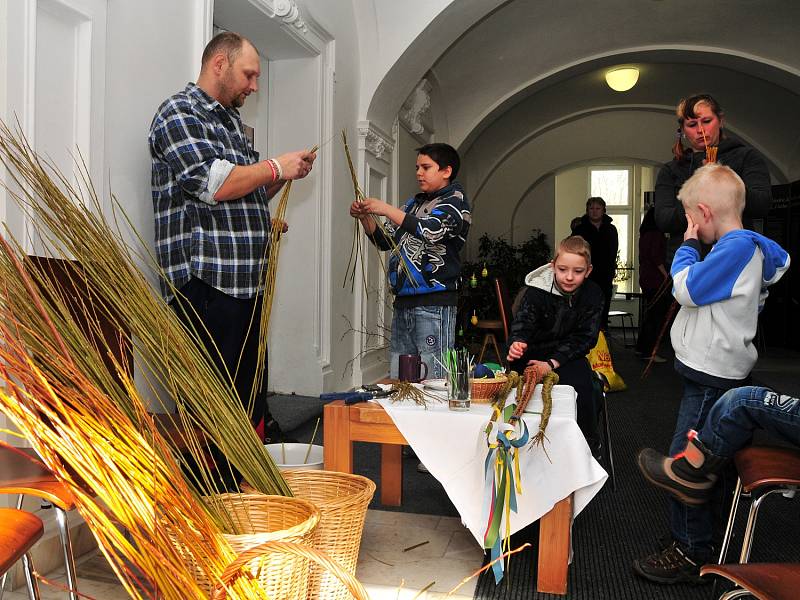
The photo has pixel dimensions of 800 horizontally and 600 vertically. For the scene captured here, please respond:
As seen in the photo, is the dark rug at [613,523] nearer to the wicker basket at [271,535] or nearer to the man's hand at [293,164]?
the wicker basket at [271,535]

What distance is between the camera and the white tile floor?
2.19m

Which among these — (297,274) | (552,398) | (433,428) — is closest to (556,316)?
(552,398)

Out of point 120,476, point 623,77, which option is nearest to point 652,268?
point 623,77

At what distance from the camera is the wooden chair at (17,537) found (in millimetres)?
1272

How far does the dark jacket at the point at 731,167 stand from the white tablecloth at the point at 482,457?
84cm

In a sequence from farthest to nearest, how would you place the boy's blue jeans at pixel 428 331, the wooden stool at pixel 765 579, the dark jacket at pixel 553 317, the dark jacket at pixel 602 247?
the dark jacket at pixel 602 247 < the boy's blue jeans at pixel 428 331 < the dark jacket at pixel 553 317 < the wooden stool at pixel 765 579

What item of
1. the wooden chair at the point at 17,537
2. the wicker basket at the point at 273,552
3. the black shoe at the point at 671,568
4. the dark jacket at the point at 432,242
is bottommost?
the black shoe at the point at 671,568

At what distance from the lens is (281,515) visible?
177 cm

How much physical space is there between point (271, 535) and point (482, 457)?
3.09 feet

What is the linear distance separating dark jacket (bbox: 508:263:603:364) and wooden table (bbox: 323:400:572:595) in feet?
2.32

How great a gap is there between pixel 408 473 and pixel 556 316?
3.07 ft

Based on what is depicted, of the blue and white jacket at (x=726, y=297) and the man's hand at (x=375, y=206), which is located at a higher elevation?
the man's hand at (x=375, y=206)

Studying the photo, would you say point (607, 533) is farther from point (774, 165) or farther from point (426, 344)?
point (774, 165)

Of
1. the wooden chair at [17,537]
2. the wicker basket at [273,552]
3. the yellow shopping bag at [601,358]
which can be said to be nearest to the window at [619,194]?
the yellow shopping bag at [601,358]
